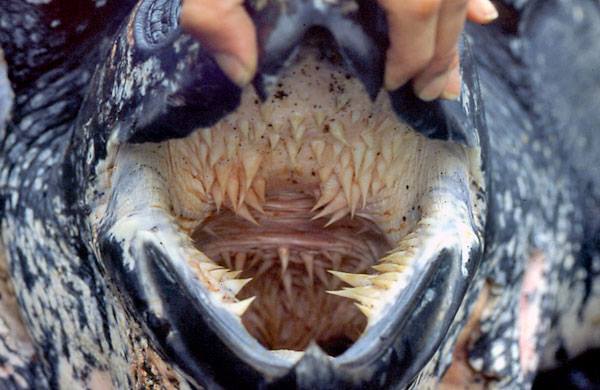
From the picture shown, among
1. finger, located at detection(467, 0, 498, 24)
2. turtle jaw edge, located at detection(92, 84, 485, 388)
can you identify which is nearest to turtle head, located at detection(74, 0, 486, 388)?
turtle jaw edge, located at detection(92, 84, 485, 388)

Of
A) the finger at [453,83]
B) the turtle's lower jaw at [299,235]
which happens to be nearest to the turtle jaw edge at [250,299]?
the turtle's lower jaw at [299,235]

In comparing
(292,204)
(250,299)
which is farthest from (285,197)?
(250,299)

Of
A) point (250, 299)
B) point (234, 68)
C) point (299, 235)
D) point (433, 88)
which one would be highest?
point (234, 68)

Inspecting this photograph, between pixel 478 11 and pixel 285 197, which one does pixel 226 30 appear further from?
pixel 285 197

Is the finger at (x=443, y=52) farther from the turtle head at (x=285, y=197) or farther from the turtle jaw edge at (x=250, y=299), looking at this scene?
the turtle jaw edge at (x=250, y=299)

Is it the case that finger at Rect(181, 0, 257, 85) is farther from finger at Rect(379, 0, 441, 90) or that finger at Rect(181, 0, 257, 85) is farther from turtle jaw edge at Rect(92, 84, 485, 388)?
turtle jaw edge at Rect(92, 84, 485, 388)
